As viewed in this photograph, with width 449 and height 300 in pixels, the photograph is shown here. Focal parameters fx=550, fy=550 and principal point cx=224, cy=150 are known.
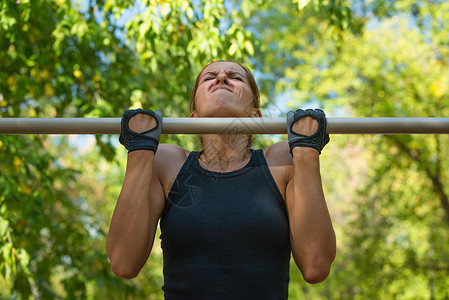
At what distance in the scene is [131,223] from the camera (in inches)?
60.2

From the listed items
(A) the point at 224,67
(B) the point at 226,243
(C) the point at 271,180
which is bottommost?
(B) the point at 226,243

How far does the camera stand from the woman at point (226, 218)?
59.1 inches

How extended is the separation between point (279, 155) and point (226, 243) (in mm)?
358

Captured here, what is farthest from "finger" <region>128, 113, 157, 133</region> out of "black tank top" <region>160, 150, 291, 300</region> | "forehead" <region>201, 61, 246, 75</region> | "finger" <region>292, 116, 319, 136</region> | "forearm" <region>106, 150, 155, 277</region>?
"finger" <region>292, 116, 319, 136</region>

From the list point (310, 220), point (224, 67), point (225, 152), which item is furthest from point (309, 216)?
point (224, 67)

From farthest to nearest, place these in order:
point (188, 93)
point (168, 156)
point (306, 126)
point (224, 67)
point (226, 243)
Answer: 1. point (188, 93)
2. point (224, 67)
3. point (168, 156)
4. point (306, 126)
5. point (226, 243)

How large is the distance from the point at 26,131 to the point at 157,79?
3.08m

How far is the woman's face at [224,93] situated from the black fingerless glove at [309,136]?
0.20m

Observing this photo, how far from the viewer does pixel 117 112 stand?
13.3ft

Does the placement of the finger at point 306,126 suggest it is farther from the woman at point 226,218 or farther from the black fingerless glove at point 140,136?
the black fingerless glove at point 140,136

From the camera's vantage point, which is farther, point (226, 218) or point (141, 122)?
point (141, 122)

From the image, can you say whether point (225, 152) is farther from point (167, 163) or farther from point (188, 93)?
point (188, 93)

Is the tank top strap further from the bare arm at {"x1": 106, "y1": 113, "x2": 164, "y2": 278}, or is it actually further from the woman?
the bare arm at {"x1": 106, "y1": 113, "x2": 164, "y2": 278}

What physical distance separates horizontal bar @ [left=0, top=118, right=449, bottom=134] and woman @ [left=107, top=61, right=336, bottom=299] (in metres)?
0.06
